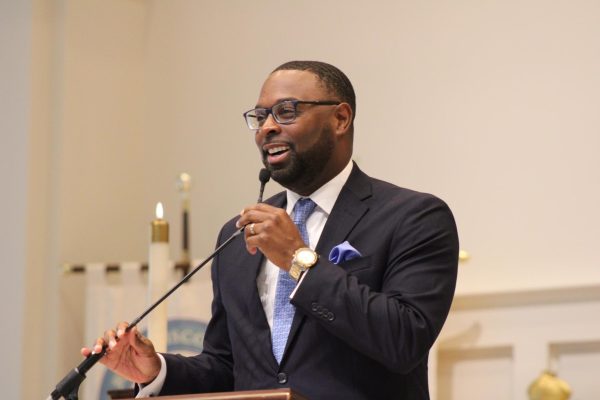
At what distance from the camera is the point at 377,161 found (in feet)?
18.0

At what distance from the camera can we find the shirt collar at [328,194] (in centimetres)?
285

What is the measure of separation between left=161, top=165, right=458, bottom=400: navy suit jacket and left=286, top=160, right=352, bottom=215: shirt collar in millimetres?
24

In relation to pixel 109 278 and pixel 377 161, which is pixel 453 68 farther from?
pixel 109 278

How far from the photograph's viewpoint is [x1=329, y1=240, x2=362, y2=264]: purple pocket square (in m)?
2.60

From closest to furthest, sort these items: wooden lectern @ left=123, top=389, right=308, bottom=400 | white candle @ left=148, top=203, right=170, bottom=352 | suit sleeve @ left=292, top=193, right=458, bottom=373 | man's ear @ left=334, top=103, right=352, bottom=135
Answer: wooden lectern @ left=123, top=389, right=308, bottom=400, suit sleeve @ left=292, top=193, right=458, bottom=373, man's ear @ left=334, top=103, right=352, bottom=135, white candle @ left=148, top=203, right=170, bottom=352

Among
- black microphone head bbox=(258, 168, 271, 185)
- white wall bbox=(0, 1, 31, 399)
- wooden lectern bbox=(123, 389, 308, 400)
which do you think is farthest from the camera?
white wall bbox=(0, 1, 31, 399)

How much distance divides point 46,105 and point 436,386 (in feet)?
8.42

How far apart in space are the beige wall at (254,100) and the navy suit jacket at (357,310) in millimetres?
2237

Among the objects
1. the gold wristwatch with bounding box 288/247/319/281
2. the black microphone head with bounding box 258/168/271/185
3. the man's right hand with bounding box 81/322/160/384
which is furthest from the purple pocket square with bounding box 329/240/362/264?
the man's right hand with bounding box 81/322/160/384

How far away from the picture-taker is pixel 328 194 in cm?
287

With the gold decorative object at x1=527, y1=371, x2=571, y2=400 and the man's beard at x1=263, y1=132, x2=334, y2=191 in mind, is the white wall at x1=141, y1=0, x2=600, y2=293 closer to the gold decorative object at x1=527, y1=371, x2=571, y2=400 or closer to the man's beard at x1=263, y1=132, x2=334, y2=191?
the gold decorative object at x1=527, y1=371, x2=571, y2=400

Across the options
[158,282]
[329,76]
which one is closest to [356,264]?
[329,76]

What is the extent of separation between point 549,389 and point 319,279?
91.3 inches

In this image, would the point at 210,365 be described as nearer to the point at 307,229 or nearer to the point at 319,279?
the point at 307,229
